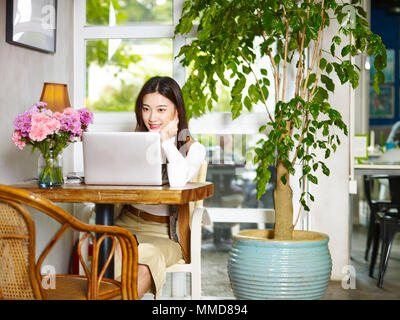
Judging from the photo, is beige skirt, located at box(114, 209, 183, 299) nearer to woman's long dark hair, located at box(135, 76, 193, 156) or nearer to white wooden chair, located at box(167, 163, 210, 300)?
white wooden chair, located at box(167, 163, 210, 300)

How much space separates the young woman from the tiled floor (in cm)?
87

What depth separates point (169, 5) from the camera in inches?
140

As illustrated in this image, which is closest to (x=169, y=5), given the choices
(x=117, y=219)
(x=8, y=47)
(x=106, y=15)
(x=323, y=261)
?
(x=106, y=15)

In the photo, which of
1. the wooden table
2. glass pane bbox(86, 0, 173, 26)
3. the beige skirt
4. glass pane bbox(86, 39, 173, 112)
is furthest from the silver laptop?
glass pane bbox(86, 0, 173, 26)

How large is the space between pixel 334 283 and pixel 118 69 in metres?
1.87

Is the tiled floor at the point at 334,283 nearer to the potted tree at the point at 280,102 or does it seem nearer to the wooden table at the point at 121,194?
the potted tree at the point at 280,102

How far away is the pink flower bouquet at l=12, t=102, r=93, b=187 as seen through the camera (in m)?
2.27

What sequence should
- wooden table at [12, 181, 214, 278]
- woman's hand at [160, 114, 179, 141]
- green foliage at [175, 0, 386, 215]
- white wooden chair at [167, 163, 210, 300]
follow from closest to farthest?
1. wooden table at [12, 181, 214, 278]
2. white wooden chair at [167, 163, 210, 300]
3. woman's hand at [160, 114, 179, 141]
4. green foliage at [175, 0, 386, 215]

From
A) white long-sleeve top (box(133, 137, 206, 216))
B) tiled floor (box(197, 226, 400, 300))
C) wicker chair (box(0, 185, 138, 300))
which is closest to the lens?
wicker chair (box(0, 185, 138, 300))

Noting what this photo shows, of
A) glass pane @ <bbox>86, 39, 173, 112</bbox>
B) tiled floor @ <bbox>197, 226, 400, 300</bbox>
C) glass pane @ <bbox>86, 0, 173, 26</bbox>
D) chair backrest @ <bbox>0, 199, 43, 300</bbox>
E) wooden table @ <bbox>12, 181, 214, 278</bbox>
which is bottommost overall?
tiled floor @ <bbox>197, 226, 400, 300</bbox>

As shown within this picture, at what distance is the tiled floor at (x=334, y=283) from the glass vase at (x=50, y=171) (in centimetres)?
131

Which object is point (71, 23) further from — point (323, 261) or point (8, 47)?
point (323, 261)

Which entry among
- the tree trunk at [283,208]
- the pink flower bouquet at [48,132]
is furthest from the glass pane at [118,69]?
the pink flower bouquet at [48,132]

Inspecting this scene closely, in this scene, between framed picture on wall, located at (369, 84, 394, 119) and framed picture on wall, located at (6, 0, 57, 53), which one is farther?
framed picture on wall, located at (369, 84, 394, 119)
